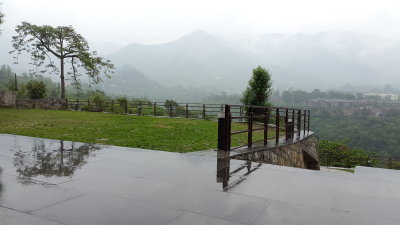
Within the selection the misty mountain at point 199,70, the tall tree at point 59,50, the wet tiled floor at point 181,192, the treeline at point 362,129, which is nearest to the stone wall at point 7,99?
the tall tree at point 59,50

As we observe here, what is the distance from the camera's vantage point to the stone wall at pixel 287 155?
19.5 ft

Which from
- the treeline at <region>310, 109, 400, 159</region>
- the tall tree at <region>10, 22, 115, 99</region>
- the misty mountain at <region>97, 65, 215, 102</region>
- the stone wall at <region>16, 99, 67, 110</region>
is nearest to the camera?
the stone wall at <region>16, 99, 67, 110</region>

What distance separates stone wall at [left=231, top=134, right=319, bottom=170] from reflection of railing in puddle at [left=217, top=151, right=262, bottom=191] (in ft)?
1.55

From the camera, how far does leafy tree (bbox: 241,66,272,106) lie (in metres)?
17.0

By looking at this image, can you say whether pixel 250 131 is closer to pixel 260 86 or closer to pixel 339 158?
pixel 260 86

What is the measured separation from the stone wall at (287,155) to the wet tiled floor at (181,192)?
1341mm

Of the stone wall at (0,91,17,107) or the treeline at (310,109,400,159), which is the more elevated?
the stone wall at (0,91,17,107)

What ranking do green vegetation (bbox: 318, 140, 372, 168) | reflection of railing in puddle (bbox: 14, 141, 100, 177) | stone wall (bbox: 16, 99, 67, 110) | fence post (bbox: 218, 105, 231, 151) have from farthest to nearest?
1. stone wall (bbox: 16, 99, 67, 110)
2. green vegetation (bbox: 318, 140, 372, 168)
3. fence post (bbox: 218, 105, 231, 151)
4. reflection of railing in puddle (bbox: 14, 141, 100, 177)

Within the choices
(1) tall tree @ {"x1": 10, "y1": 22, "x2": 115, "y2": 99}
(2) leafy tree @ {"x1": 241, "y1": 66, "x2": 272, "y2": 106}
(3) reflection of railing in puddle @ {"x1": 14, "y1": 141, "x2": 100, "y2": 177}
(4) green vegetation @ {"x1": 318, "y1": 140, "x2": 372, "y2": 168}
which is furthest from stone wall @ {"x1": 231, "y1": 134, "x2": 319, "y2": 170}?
(1) tall tree @ {"x1": 10, "y1": 22, "x2": 115, "y2": 99}

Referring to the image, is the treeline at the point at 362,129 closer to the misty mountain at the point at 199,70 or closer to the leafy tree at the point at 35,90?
the leafy tree at the point at 35,90

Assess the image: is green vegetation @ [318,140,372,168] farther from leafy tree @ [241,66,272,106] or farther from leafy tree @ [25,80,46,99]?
leafy tree @ [25,80,46,99]

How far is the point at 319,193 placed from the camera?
321cm

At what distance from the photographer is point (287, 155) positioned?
26.0 ft

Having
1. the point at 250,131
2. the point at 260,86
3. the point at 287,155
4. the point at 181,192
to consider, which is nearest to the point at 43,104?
the point at 260,86
